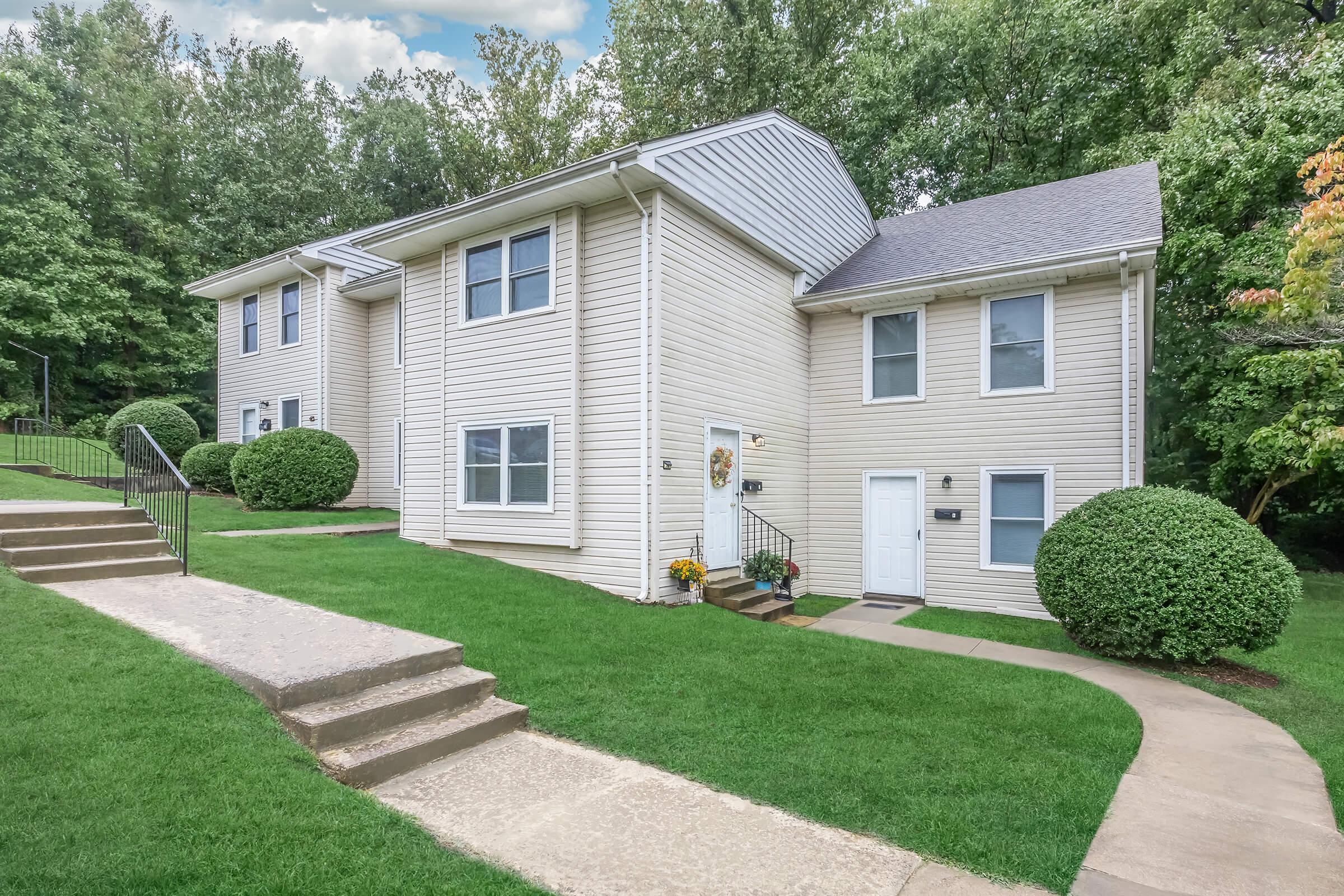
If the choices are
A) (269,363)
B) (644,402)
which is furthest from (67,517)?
(269,363)

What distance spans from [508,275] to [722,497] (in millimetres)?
4172

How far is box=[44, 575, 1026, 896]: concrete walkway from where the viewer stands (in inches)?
108

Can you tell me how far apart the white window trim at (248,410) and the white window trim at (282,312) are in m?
1.61

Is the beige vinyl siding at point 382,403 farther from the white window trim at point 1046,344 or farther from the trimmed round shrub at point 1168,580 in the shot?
the trimmed round shrub at point 1168,580

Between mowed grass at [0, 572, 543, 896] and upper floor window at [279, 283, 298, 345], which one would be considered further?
upper floor window at [279, 283, 298, 345]

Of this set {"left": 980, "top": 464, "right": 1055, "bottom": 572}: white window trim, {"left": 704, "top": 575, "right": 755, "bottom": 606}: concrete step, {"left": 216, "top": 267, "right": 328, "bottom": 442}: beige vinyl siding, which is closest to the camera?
{"left": 704, "top": 575, "right": 755, "bottom": 606}: concrete step

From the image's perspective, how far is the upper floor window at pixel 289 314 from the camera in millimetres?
15586

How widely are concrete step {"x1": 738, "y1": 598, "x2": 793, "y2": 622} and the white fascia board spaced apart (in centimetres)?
465

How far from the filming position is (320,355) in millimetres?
14719

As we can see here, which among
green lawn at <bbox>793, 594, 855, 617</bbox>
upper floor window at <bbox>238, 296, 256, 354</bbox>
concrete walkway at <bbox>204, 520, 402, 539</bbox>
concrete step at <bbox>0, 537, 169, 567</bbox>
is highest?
upper floor window at <bbox>238, 296, 256, 354</bbox>

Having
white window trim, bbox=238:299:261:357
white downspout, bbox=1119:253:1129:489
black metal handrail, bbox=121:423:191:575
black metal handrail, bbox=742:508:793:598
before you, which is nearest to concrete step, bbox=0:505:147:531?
black metal handrail, bbox=121:423:191:575

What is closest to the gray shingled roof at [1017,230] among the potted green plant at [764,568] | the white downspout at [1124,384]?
the white downspout at [1124,384]

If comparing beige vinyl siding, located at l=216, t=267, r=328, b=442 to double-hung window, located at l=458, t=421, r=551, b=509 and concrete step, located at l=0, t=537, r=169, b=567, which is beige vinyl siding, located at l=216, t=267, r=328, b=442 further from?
concrete step, located at l=0, t=537, r=169, b=567

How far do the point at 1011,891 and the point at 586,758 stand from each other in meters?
2.17
